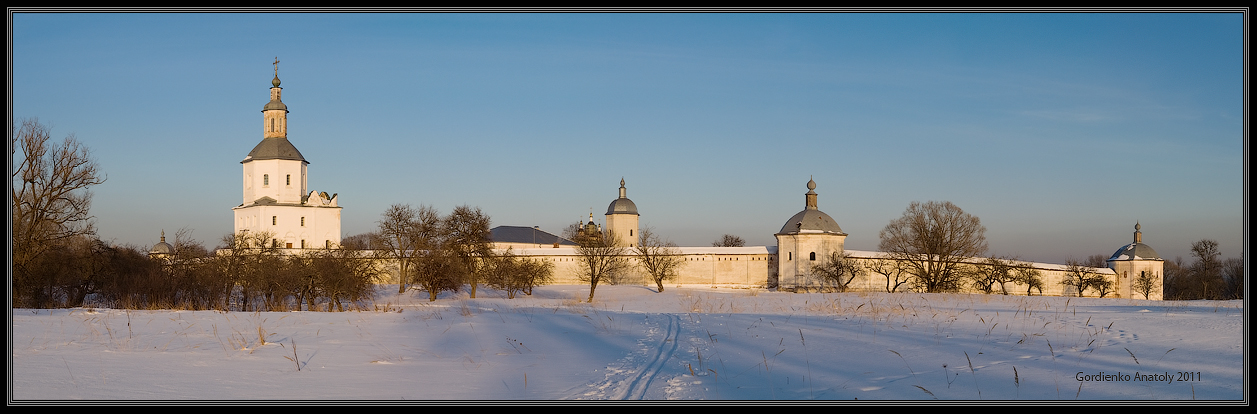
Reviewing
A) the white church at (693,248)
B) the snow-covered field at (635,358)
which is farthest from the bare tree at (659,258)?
the snow-covered field at (635,358)

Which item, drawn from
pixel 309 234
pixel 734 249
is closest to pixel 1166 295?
pixel 734 249

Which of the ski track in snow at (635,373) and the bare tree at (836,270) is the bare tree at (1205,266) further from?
the ski track in snow at (635,373)

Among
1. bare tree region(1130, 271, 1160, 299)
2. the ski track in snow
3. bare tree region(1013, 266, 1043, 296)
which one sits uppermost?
the ski track in snow

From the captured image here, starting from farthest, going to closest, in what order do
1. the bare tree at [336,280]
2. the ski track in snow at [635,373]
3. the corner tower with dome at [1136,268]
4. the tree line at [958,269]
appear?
the corner tower with dome at [1136,268], the tree line at [958,269], the bare tree at [336,280], the ski track in snow at [635,373]

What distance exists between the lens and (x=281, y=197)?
61062 mm

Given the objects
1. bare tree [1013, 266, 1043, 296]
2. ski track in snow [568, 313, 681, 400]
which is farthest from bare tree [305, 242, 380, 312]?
bare tree [1013, 266, 1043, 296]

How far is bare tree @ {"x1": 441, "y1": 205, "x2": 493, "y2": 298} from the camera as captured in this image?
37281 mm

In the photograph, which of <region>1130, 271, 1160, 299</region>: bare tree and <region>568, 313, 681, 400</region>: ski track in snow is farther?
<region>1130, 271, 1160, 299</region>: bare tree

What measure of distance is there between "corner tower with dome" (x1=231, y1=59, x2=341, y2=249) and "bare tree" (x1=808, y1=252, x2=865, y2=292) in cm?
3200

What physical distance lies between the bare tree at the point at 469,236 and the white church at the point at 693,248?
14645mm

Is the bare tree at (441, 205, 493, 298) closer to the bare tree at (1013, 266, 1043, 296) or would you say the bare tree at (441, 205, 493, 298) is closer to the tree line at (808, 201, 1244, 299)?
the tree line at (808, 201, 1244, 299)

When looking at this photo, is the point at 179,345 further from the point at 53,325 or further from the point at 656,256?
the point at 656,256

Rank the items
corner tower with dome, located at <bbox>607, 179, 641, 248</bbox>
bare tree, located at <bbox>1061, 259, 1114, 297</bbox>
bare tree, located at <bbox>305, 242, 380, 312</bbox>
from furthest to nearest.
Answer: corner tower with dome, located at <bbox>607, 179, 641, 248</bbox>
bare tree, located at <bbox>1061, 259, 1114, 297</bbox>
bare tree, located at <bbox>305, 242, 380, 312</bbox>

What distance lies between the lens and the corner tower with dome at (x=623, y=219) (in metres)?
74.1
